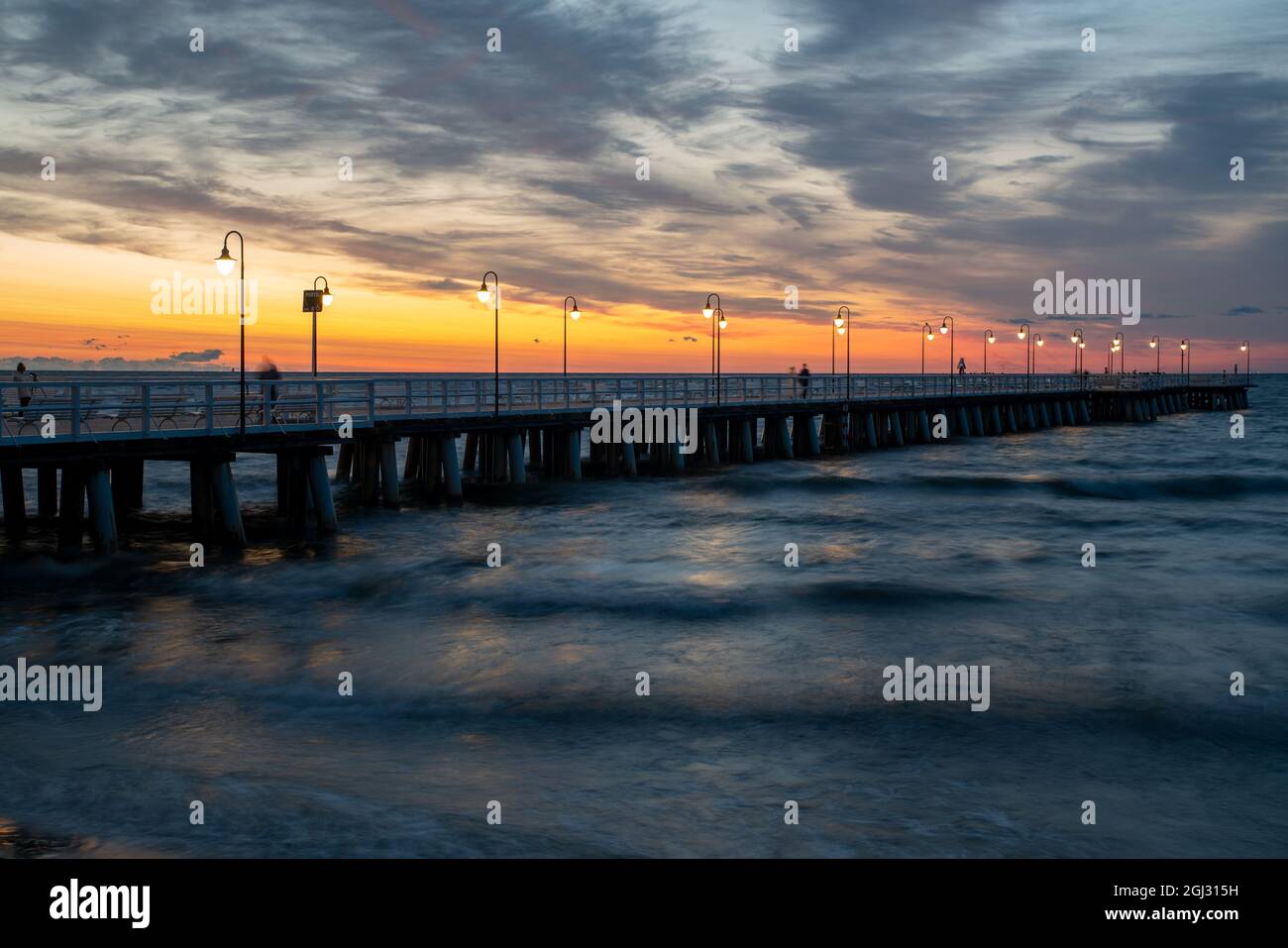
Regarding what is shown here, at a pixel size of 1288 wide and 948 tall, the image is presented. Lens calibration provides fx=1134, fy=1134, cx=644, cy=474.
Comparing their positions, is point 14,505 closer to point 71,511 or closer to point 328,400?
point 71,511

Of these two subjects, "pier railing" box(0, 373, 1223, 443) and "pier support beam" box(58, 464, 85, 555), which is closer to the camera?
"pier railing" box(0, 373, 1223, 443)

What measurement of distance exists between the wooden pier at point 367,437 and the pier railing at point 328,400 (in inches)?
3.0

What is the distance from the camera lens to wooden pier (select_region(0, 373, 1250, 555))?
Answer: 21.3m

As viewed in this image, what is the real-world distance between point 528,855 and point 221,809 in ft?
8.94

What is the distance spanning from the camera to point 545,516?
101 feet

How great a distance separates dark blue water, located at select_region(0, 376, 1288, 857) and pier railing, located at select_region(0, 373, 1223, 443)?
263 cm

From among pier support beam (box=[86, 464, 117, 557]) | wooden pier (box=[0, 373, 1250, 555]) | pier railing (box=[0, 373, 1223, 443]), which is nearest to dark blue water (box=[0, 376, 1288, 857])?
pier support beam (box=[86, 464, 117, 557])

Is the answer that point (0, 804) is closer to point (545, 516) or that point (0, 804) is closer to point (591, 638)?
point (591, 638)

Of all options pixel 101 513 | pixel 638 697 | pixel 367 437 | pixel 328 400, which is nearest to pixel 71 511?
pixel 101 513

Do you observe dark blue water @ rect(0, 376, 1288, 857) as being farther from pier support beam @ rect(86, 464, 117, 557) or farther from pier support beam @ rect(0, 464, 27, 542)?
pier support beam @ rect(0, 464, 27, 542)

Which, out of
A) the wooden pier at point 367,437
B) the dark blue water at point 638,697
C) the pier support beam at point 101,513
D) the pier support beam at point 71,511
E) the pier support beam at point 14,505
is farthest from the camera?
the pier support beam at point 14,505

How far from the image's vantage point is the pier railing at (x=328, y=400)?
2134cm

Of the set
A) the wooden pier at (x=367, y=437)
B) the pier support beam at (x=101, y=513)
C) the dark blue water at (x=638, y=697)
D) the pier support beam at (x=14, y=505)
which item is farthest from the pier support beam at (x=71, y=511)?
the pier support beam at (x=14, y=505)

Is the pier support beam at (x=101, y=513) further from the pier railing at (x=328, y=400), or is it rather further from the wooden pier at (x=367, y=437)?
the pier railing at (x=328, y=400)
